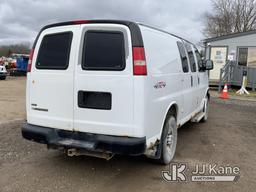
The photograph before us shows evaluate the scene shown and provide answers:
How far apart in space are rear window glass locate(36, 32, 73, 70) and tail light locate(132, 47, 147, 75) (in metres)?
0.93

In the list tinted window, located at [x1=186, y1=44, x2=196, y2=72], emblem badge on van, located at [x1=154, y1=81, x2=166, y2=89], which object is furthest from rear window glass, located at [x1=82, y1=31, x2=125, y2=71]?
tinted window, located at [x1=186, y1=44, x2=196, y2=72]

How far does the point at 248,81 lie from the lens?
16172 mm

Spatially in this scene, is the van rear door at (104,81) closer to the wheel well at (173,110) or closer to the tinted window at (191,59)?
the wheel well at (173,110)

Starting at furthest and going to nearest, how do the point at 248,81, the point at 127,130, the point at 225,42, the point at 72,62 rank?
the point at 225,42
the point at 248,81
the point at 72,62
the point at 127,130

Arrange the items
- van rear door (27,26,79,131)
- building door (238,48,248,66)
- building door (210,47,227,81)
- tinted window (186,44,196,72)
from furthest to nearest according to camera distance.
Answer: building door (210,47,227,81), building door (238,48,248,66), tinted window (186,44,196,72), van rear door (27,26,79,131)

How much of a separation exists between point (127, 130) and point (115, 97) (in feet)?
1.40

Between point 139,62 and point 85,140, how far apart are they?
3.96ft

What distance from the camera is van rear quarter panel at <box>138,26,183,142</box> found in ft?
11.7

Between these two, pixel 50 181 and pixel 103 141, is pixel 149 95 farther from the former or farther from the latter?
pixel 50 181

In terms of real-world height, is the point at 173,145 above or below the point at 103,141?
below

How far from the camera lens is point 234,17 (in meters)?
38.8

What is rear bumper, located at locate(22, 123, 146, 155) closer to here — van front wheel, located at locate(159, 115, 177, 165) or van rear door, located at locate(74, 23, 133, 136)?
van rear door, located at locate(74, 23, 133, 136)

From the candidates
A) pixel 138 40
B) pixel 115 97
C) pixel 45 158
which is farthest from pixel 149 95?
pixel 45 158

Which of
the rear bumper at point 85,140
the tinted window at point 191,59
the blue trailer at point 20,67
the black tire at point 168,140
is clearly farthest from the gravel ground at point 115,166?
the blue trailer at point 20,67
